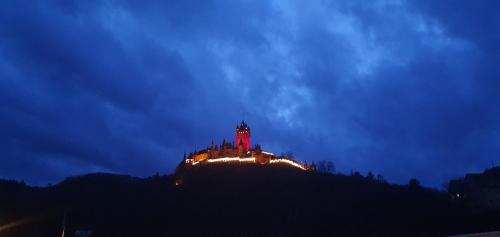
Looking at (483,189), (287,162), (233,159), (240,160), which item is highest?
(233,159)

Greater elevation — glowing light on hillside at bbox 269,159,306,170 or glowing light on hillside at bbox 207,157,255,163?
glowing light on hillside at bbox 207,157,255,163

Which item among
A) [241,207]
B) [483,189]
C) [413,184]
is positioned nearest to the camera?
[483,189]

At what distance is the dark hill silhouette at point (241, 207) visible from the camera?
336 feet

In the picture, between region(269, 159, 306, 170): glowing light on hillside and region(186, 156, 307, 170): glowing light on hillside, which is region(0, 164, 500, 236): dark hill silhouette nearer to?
region(186, 156, 307, 170): glowing light on hillside

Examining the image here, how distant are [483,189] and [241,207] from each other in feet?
201

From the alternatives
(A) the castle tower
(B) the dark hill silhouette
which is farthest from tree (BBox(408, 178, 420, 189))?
(A) the castle tower

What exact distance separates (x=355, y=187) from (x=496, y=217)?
168ft

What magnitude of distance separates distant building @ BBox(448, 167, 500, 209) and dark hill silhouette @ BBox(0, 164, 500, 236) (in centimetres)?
418

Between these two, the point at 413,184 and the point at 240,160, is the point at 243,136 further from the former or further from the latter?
the point at 413,184

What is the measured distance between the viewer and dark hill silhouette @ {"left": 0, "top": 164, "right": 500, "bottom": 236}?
336ft

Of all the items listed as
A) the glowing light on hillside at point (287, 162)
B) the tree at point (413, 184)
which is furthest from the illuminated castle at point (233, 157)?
the tree at point (413, 184)

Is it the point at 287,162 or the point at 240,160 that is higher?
the point at 240,160

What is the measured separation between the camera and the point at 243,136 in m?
178

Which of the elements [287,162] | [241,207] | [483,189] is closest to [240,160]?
[287,162]
